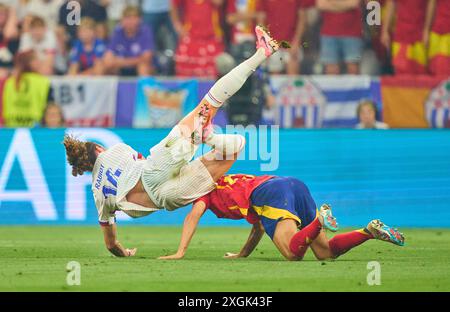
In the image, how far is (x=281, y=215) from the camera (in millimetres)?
11812

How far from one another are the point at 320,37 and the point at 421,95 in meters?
2.09

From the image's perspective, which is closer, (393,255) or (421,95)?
(393,255)

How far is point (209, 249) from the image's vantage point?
1383cm

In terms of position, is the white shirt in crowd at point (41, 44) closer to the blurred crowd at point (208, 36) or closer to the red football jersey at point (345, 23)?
the blurred crowd at point (208, 36)

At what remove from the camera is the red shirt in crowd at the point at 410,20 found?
2058 cm

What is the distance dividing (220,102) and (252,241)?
155 cm

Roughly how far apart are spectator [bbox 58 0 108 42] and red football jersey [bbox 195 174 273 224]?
9.69 metres

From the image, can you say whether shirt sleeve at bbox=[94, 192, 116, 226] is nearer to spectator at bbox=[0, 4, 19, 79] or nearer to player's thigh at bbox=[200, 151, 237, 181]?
player's thigh at bbox=[200, 151, 237, 181]

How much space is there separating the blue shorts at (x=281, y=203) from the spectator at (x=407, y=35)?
29.7ft

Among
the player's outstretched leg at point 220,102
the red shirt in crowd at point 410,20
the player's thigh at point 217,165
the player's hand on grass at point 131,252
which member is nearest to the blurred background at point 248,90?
the red shirt in crowd at point 410,20

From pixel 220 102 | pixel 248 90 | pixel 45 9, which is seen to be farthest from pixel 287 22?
pixel 220 102

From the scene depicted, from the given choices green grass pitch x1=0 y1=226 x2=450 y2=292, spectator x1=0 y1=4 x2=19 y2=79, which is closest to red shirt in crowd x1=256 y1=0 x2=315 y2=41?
spectator x1=0 y1=4 x2=19 y2=79
